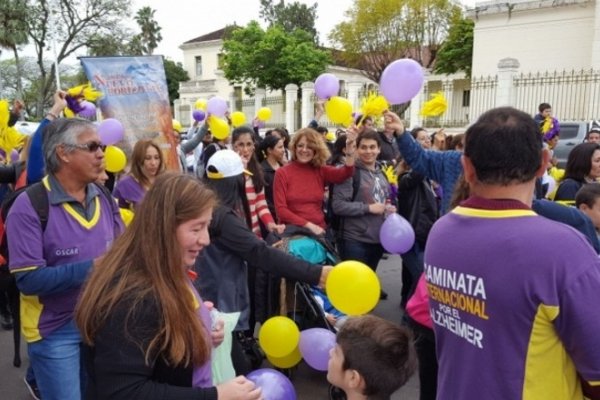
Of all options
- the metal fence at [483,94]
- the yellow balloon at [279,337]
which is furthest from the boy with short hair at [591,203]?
the metal fence at [483,94]

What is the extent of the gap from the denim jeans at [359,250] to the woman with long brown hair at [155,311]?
3216 mm

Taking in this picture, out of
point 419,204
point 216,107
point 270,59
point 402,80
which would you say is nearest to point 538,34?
point 270,59

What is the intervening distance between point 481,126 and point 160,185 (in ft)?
3.27

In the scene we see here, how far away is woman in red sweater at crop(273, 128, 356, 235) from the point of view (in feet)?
15.7

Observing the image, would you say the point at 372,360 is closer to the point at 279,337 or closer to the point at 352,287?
the point at 352,287

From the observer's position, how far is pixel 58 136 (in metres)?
2.48

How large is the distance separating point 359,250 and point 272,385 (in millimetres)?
2811

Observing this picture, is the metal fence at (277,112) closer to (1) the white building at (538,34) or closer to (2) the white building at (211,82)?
(2) the white building at (211,82)

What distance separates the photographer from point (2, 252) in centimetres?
305

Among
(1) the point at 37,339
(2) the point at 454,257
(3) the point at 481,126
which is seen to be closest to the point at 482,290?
(2) the point at 454,257

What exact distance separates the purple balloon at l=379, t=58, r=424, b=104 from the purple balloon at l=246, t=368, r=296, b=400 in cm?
241

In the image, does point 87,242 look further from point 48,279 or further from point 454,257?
point 454,257

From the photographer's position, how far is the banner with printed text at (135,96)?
579 centimetres

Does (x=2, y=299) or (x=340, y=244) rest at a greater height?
(x=340, y=244)
